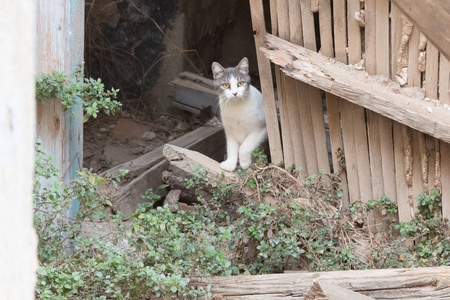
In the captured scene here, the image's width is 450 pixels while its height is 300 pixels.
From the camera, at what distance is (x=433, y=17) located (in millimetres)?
1565

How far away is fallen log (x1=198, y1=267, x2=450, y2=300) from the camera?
2941 millimetres

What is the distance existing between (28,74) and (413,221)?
336cm

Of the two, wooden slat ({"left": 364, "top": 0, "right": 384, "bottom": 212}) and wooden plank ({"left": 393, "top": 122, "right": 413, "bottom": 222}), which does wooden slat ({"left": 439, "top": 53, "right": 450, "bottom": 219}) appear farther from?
wooden slat ({"left": 364, "top": 0, "right": 384, "bottom": 212})

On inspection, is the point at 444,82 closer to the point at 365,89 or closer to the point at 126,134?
the point at 365,89

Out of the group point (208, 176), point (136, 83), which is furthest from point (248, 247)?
point (136, 83)

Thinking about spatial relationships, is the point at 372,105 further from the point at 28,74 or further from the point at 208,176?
the point at 28,74

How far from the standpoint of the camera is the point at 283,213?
400 cm

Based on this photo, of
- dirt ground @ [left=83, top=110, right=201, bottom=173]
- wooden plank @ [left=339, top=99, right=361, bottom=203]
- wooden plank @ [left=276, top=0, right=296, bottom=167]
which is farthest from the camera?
dirt ground @ [left=83, top=110, right=201, bottom=173]

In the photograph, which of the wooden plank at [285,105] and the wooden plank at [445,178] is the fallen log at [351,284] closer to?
the wooden plank at [445,178]

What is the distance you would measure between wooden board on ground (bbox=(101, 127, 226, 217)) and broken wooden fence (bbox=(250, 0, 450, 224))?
1.38 m

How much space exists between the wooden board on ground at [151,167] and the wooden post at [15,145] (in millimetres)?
3818

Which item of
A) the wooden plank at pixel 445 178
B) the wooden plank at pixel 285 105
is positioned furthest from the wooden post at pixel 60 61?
the wooden plank at pixel 445 178

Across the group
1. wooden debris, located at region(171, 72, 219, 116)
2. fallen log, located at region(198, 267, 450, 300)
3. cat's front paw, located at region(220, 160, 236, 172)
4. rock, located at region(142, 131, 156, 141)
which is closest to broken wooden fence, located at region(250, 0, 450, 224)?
cat's front paw, located at region(220, 160, 236, 172)

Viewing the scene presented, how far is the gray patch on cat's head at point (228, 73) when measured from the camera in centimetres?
489
